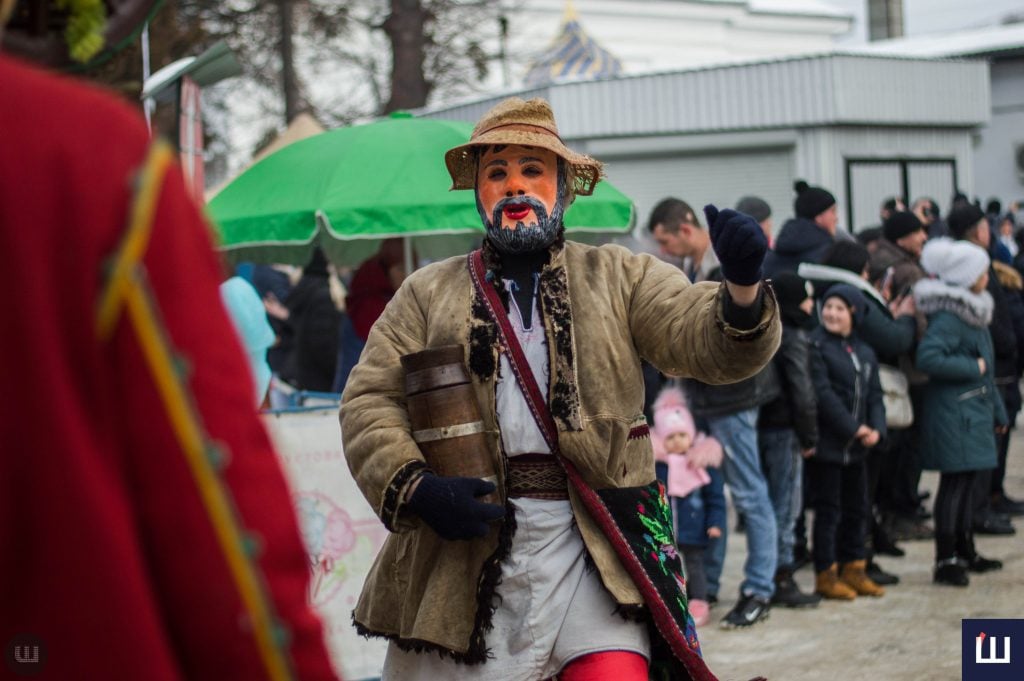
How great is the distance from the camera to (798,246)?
859 cm

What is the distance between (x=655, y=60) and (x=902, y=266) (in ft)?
104

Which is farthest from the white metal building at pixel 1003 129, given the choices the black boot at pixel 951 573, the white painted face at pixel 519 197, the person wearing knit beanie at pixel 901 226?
the white painted face at pixel 519 197

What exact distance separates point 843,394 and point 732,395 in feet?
2.66

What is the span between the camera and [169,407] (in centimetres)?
152

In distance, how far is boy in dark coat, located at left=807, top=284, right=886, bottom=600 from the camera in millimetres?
7633

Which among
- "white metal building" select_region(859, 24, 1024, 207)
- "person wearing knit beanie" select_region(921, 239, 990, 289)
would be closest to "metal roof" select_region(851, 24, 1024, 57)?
"white metal building" select_region(859, 24, 1024, 207)

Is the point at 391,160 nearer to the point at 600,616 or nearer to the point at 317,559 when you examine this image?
the point at 317,559

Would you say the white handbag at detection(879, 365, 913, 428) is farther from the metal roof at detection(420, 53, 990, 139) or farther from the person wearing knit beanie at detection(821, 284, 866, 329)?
the metal roof at detection(420, 53, 990, 139)

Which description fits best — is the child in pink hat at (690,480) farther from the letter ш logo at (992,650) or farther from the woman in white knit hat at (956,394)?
the letter ш logo at (992,650)

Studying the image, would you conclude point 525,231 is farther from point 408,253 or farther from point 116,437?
point 408,253

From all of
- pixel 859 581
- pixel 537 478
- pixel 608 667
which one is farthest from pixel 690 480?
pixel 608 667

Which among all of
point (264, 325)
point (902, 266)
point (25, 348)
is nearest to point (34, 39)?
point (25, 348)

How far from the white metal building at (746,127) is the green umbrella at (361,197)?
10721 mm

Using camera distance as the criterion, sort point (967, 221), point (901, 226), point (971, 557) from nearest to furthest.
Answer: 1. point (971, 557)
2. point (901, 226)
3. point (967, 221)
